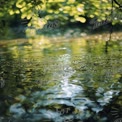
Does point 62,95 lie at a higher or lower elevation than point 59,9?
lower

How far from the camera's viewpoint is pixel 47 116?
19.4 ft

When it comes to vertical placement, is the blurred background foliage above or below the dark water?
above

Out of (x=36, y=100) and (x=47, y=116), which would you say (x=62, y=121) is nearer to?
(x=47, y=116)

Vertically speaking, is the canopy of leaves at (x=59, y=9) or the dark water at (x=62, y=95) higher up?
the canopy of leaves at (x=59, y=9)

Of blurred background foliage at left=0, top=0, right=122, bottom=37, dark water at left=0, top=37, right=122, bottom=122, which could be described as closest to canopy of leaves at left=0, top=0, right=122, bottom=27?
blurred background foliage at left=0, top=0, right=122, bottom=37

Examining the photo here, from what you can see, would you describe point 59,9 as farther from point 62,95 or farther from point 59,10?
point 62,95

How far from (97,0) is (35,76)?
3.67 m

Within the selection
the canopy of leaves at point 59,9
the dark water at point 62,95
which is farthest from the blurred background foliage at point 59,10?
the dark water at point 62,95

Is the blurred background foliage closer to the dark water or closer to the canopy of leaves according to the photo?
the canopy of leaves

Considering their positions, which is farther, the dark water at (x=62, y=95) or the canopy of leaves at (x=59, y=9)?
the canopy of leaves at (x=59, y=9)

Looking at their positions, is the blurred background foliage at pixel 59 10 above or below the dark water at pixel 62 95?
above

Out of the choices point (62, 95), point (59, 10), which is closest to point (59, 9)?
point (59, 10)

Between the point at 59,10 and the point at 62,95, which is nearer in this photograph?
the point at 62,95

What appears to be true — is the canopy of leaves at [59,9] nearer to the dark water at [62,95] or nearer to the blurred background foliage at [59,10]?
the blurred background foliage at [59,10]
